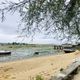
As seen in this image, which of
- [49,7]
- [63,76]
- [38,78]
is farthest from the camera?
[38,78]

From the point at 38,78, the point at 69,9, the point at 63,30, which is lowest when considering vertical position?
the point at 38,78

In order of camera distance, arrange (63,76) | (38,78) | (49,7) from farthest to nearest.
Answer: (38,78)
(63,76)
(49,7)

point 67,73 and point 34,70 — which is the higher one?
point 67,73

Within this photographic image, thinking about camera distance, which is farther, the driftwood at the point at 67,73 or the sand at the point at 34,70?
the sand at the point at 34,70

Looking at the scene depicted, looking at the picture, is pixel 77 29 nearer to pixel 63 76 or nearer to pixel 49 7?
pixel 49 7

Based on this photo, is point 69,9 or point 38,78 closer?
point 69,9

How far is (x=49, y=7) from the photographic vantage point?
768 cm

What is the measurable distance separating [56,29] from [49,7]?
56cm

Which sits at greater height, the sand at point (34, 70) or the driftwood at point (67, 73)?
the driftwood at point (67, 73)

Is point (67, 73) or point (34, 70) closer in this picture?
point (67, 73)

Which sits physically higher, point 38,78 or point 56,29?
point 56,29

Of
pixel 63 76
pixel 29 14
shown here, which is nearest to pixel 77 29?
pixel 29 14

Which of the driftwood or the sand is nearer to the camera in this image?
the driftwood

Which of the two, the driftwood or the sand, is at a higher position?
the driftwood
